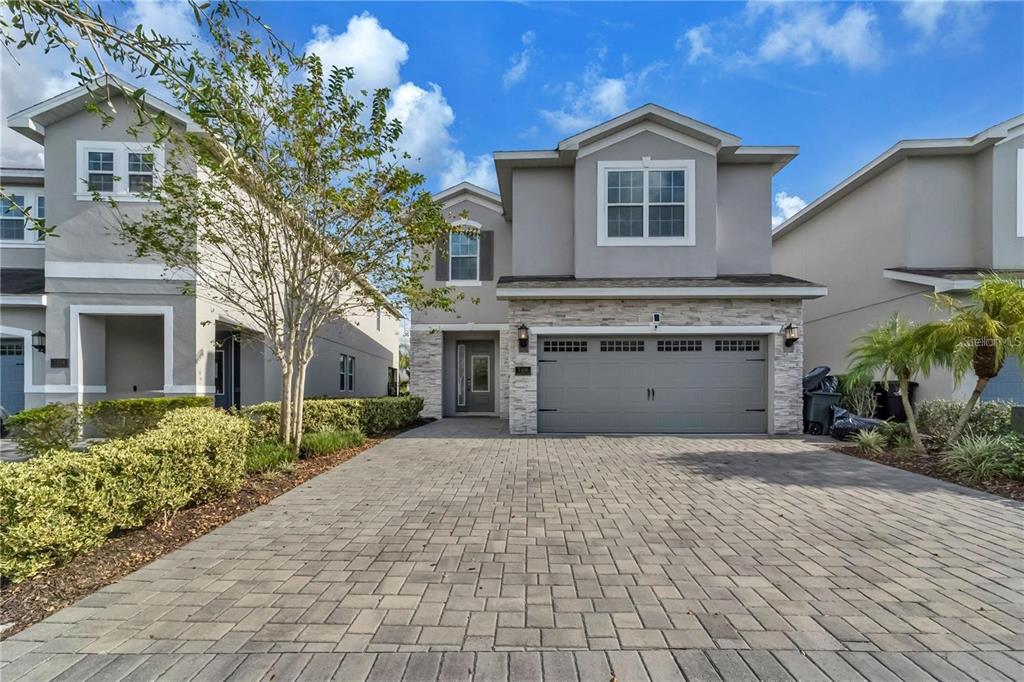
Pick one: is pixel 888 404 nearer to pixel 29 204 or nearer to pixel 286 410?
pixel 286 410

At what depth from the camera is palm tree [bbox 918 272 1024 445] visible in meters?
7.43

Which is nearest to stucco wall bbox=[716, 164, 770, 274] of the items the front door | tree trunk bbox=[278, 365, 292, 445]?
the front door

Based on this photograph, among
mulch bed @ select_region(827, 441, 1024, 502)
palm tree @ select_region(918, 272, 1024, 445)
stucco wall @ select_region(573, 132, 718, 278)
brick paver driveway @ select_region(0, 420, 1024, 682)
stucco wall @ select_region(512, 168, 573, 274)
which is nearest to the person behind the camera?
brick paver driveway @ select_region(0, 420, 1024, 682)

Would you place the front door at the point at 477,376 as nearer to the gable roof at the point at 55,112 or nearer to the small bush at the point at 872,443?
the gable roof at the point at 55,112

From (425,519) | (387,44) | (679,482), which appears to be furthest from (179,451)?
(387,44)

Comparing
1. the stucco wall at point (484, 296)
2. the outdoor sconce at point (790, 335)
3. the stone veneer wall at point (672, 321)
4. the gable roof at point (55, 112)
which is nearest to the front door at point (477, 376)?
the stucco wall at point (484, 296)

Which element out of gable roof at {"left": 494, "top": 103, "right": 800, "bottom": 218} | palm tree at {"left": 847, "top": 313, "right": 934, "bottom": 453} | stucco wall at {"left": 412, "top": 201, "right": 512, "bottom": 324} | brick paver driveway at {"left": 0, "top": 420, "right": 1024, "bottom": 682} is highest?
gable roof at {"left": 494, "top": 103, "right": 800, "bottom": 218}

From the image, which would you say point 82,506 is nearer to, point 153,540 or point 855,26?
point 153,540

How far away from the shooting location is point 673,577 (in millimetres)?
3756

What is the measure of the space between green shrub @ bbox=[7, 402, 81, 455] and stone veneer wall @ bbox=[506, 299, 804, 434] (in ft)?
27.1

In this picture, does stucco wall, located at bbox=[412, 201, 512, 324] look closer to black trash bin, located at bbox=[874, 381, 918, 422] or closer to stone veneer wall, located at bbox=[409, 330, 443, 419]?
stone veneer wall, located at bbox=[409, 330, 443, 419]

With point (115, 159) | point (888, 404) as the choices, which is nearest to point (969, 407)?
point (888, 404)

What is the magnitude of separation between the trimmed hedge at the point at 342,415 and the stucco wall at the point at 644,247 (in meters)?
5.87

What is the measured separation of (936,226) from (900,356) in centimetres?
704
